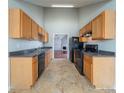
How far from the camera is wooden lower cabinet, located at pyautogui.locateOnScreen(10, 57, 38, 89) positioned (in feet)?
13.6

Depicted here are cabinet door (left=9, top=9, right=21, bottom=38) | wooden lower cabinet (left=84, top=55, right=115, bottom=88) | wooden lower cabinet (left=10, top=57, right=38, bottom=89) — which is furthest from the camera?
wooden lower cabinet (left=84, top=55, right=115, bottom=88)

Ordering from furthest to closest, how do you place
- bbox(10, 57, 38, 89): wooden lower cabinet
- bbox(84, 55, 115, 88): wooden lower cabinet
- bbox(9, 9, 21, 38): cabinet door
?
bbox(84, 55, 115, 88): wooden lower cabinet < bbox(10, 57, 38, 89): wooden lower cabinet < bbox(9, 9, 21, 38): cabinet door

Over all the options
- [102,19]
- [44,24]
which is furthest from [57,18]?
[102,19]

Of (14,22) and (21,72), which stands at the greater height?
(14,22)

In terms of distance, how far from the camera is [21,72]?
4.19 meters

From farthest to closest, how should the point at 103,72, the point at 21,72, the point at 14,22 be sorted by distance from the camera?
the point at 103,72 < the point at 21,72 < the point at 14,22

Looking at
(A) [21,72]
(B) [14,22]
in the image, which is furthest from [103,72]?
(B) [14,22]

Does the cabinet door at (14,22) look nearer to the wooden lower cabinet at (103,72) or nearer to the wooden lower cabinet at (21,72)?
the wooden lower cabinet at (21,72)

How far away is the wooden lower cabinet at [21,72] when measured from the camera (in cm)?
415

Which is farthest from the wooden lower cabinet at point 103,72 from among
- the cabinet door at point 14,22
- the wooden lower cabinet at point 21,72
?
the cabinet door at point 14,22

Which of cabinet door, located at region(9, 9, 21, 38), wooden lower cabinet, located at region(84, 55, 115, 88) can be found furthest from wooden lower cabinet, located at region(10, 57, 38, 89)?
wooden lower cabinet, located at region(84, 55, 115, 88)

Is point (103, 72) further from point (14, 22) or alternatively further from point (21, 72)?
point (14, 22)

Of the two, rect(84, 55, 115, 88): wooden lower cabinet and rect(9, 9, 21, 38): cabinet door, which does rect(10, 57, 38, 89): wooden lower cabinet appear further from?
rect(84, 55, 115, 88): wooden lower cabinet
